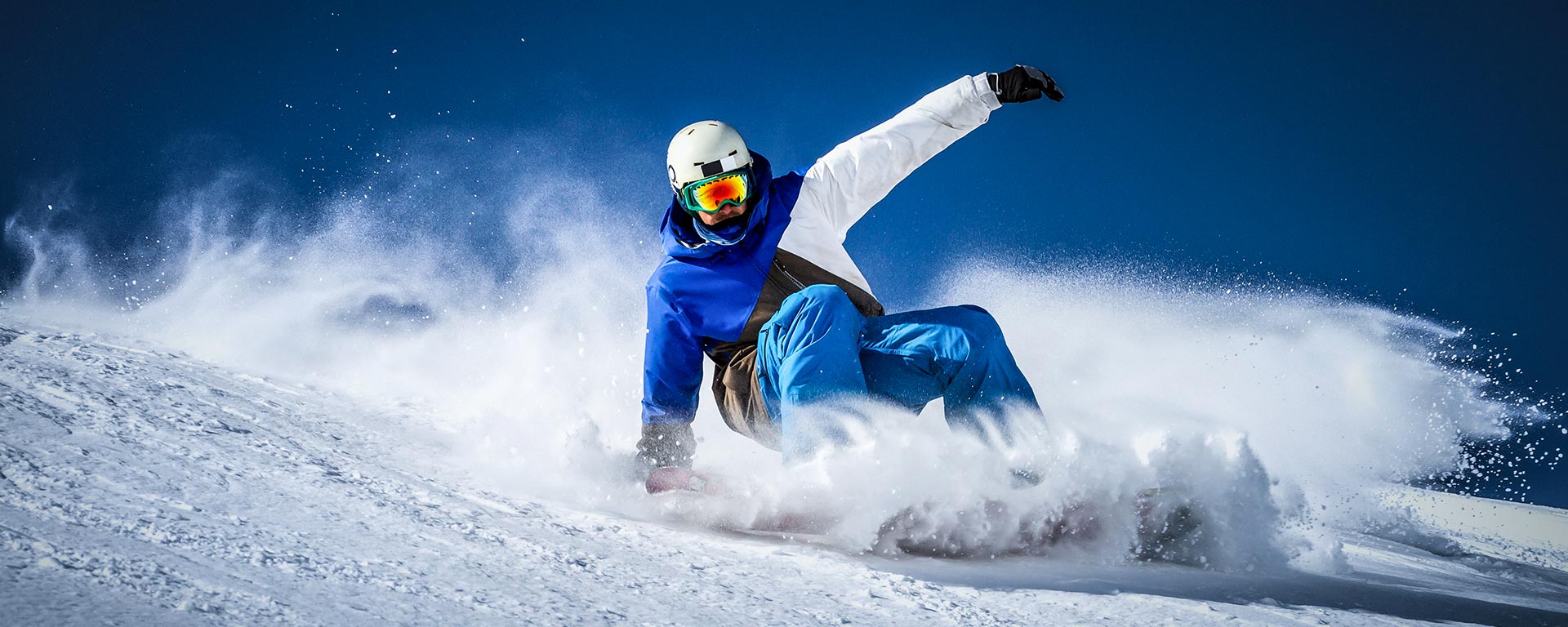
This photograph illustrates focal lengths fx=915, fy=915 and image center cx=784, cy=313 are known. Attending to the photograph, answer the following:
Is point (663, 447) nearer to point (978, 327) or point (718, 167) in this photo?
point (718, 167)

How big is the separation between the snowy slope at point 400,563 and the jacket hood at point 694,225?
878mm

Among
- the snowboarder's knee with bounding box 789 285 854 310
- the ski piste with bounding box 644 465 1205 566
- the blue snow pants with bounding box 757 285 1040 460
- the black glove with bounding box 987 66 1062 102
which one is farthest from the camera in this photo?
the black glove with bounding box 987 66 1062 102

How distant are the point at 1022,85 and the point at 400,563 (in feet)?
7.95

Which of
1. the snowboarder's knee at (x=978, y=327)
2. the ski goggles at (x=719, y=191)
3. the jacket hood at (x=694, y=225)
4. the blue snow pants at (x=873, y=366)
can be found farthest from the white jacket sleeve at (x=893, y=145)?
the snowboarder's knee at (x=978, y=327)

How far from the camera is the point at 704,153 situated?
290 cm

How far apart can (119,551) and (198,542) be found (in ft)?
0.43

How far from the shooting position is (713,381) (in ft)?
10.2

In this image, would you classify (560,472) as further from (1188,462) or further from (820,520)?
(1188,462)

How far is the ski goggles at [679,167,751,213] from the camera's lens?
2865 mm

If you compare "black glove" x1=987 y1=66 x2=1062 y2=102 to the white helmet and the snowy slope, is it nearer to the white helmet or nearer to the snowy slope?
the white helmet

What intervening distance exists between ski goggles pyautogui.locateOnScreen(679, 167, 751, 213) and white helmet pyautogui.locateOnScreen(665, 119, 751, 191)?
2 cm

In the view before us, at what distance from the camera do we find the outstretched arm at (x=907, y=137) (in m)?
3.13

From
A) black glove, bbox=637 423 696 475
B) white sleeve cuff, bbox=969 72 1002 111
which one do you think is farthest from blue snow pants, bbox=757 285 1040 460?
white sleeve cuff, bbox=969 72 1002 111

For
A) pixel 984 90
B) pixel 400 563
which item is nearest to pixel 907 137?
pixel 984 90
